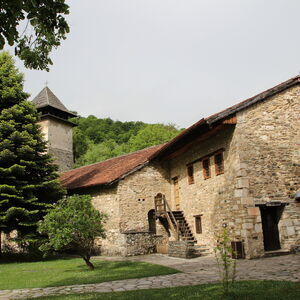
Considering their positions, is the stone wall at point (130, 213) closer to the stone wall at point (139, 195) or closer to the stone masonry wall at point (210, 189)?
the stone wall at point (139, 195)

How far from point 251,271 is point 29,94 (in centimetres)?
1398

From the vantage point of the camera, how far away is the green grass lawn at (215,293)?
19.4 ft

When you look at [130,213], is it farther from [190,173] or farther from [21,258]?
[21,258]

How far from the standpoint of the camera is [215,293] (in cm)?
629

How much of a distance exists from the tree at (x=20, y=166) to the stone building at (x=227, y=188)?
3039mm

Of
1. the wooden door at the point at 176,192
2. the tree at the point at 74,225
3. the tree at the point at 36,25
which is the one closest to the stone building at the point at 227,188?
the wooden door at the point at 176,192

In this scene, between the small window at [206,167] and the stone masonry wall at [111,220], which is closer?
the small window at [206,167]

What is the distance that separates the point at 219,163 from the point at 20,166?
9.12m

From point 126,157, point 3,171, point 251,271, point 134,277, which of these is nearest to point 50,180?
point 3,171

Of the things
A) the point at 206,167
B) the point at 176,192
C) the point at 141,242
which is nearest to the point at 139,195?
the point at 176,192

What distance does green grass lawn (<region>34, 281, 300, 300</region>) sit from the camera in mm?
5926

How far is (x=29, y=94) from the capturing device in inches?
679

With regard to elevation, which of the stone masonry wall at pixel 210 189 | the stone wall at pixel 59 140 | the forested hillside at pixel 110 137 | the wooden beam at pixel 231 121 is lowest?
the stone masonry wall at pixel 210 189

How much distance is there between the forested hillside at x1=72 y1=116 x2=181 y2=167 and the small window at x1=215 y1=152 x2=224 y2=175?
98.1ft
